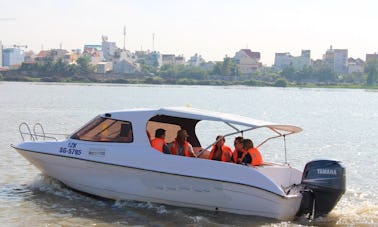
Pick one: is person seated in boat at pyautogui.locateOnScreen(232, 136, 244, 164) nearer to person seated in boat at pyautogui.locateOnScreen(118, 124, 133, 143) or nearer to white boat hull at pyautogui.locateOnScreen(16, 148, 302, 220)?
white boat hull at pyautogui.locateOnScreen(16, 148, 302, 220)

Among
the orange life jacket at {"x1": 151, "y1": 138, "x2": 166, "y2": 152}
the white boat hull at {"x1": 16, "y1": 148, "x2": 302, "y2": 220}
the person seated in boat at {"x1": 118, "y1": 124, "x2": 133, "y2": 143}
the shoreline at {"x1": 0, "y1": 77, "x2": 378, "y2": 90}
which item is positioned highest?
the person seated in boat at {"x1": 118, "y1": 124, "x2": 133, "y2": 143}

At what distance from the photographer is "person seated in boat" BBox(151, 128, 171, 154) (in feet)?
44.4

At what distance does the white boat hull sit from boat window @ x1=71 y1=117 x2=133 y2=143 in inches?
21.1

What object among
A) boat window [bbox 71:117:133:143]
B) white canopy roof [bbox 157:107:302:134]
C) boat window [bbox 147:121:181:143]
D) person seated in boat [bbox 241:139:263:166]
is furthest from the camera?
boat window [bbox 147:121:181:143]

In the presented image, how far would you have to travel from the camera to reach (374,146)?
3045 cm

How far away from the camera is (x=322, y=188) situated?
1246 cm

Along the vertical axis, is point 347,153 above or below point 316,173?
below

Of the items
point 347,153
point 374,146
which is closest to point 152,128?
point 347,153

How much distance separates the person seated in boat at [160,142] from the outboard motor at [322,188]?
2832 millimetres

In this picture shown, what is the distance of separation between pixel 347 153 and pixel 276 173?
46.2 ft

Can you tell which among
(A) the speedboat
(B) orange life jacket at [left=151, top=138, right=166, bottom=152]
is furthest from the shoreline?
(B) orange life jacket at [left=151, top=138, right=166, bottom=152]

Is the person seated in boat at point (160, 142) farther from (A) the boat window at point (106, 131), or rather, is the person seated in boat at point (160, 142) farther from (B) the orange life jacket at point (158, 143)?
(A) the boat window at point (106, 131)

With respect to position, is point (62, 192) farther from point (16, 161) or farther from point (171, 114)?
point (16, 161)

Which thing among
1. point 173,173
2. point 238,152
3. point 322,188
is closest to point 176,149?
point 173,173
